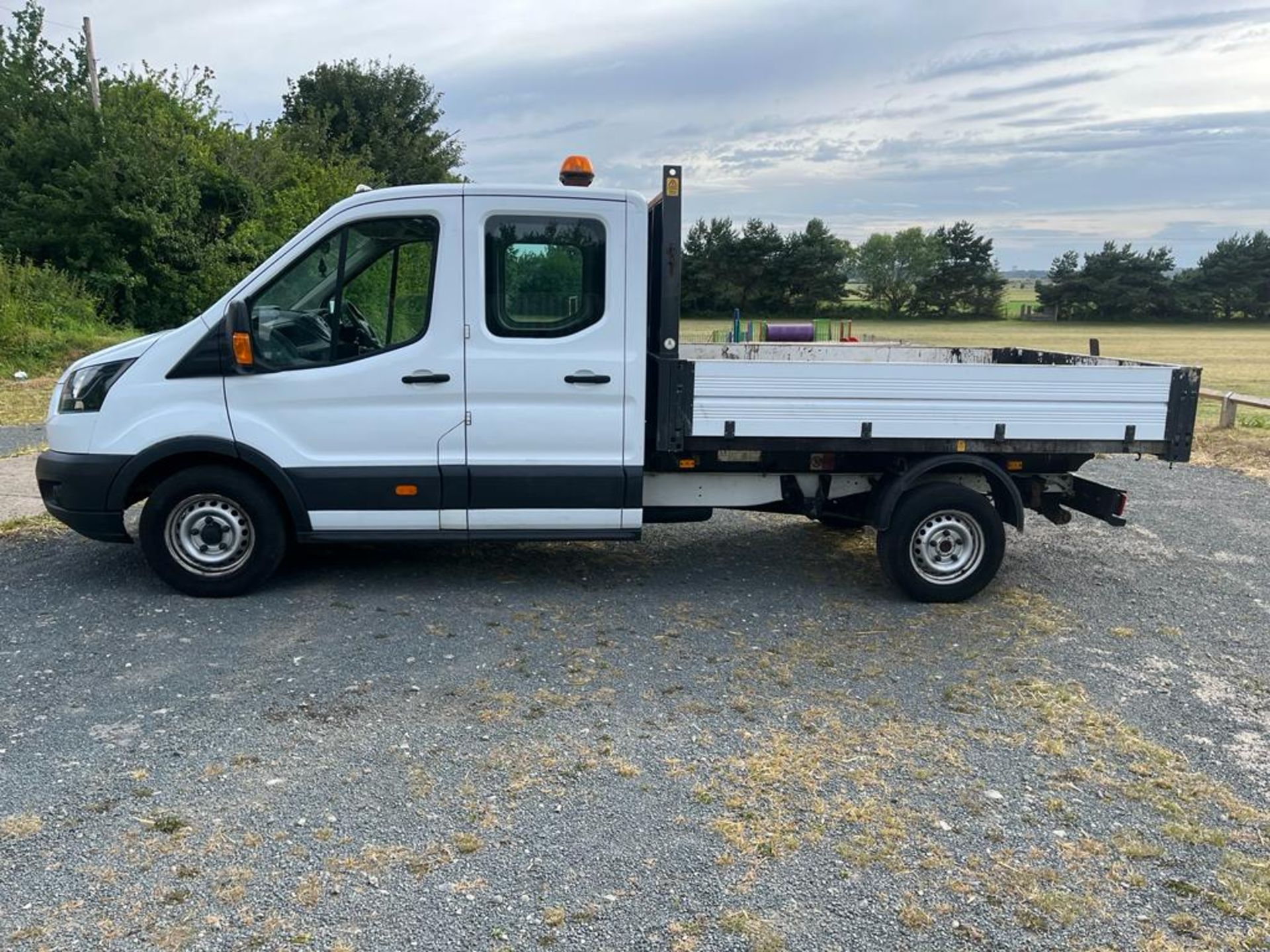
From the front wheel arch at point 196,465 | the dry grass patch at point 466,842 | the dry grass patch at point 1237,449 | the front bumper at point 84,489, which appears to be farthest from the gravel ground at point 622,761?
the dry grass patch at point 1237,449

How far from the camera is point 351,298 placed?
227 inches

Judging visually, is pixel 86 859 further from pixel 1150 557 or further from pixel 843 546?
pixel 1150 557

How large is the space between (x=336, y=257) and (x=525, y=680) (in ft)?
8.98

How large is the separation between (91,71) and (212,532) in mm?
22263

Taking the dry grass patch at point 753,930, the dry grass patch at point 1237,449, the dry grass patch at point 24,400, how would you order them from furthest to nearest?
the dry grass patch at point 24,400 → the dry grass patch at point 1237,449 → the dry grass patch at point 753,930

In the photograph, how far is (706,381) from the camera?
5738 millimetres

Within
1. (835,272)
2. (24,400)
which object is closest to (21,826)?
(24,400)

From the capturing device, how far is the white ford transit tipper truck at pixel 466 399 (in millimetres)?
5711

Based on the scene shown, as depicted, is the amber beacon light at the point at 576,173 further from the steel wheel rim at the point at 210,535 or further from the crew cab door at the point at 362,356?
the steel wheel rim at the point at 210,535

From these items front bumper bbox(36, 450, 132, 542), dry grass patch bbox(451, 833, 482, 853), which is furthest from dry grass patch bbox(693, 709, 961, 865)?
front bumper bbox(36, 450, 132, 542)

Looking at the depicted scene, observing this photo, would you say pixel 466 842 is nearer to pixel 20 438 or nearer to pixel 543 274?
pixel 543 274

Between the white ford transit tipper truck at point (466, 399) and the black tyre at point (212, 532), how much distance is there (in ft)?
0.04

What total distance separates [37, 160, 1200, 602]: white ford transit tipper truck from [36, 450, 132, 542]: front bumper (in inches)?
0.6

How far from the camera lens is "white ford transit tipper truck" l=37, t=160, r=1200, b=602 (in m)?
5.71
